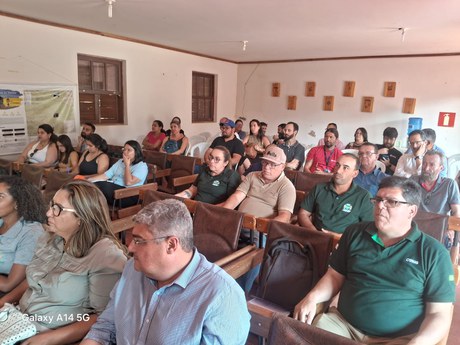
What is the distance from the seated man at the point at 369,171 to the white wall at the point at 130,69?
4.12 m

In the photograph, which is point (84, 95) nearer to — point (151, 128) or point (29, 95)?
point (29, 95)

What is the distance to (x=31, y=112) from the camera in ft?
15.3

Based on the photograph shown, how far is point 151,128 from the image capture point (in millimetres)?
6426

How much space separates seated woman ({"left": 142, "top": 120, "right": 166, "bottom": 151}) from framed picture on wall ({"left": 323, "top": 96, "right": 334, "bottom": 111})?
12.0 feet

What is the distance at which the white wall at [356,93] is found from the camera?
6340 mm

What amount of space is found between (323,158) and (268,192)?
1.71 metres

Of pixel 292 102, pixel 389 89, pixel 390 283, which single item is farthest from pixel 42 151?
pixel 389 89

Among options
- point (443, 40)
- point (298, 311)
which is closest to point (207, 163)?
point (298, 311)

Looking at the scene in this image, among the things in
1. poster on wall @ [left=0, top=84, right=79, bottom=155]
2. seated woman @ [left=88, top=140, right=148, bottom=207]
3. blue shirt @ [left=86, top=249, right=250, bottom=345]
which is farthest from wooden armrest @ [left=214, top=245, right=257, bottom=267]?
poster on wall @ [left=0, top=84, right=79, bottom=155]

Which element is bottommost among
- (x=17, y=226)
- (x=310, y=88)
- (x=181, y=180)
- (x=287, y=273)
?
(x=287, y=273)

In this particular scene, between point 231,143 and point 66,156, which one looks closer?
point 66,156

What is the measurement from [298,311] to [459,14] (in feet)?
12.3

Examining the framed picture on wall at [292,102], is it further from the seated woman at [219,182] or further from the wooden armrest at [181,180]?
the seated woman at [219,182]

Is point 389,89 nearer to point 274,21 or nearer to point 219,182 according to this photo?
point 274,21
